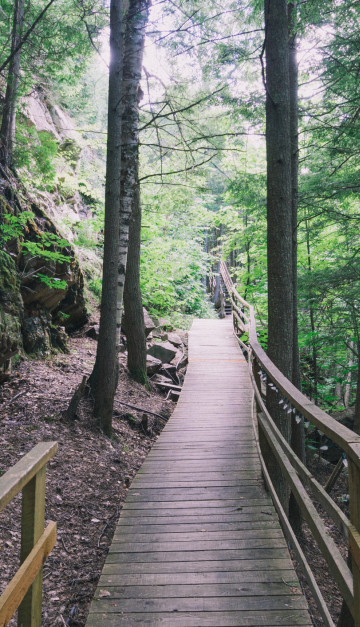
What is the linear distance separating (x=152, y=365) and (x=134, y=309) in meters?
1.55

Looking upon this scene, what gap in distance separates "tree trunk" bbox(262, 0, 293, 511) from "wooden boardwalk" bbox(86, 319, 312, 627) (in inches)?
39.4

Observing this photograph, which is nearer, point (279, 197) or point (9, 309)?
point (279, 197)

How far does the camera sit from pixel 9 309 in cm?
582

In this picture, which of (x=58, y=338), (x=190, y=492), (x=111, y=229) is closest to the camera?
(x=190, y=492)

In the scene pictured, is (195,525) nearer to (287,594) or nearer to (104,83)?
(287,594)

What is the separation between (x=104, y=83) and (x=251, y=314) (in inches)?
812

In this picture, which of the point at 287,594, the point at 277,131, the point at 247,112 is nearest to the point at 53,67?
the point at 247,112

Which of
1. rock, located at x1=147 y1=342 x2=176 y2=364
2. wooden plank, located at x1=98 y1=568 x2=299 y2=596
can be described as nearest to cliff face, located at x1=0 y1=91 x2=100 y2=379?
rock, located at x1=147 y1=342 x2=176 y2=364

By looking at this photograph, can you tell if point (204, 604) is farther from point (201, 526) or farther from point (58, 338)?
point (58, 338)

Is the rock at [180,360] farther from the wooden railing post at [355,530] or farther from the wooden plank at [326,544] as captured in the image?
the wooden railing post at [355,530]

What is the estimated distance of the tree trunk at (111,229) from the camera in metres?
5.70

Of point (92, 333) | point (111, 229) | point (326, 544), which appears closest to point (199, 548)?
point (326, 544)

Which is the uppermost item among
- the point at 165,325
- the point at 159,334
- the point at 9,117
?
the point at 9,117

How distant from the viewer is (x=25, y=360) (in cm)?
636
